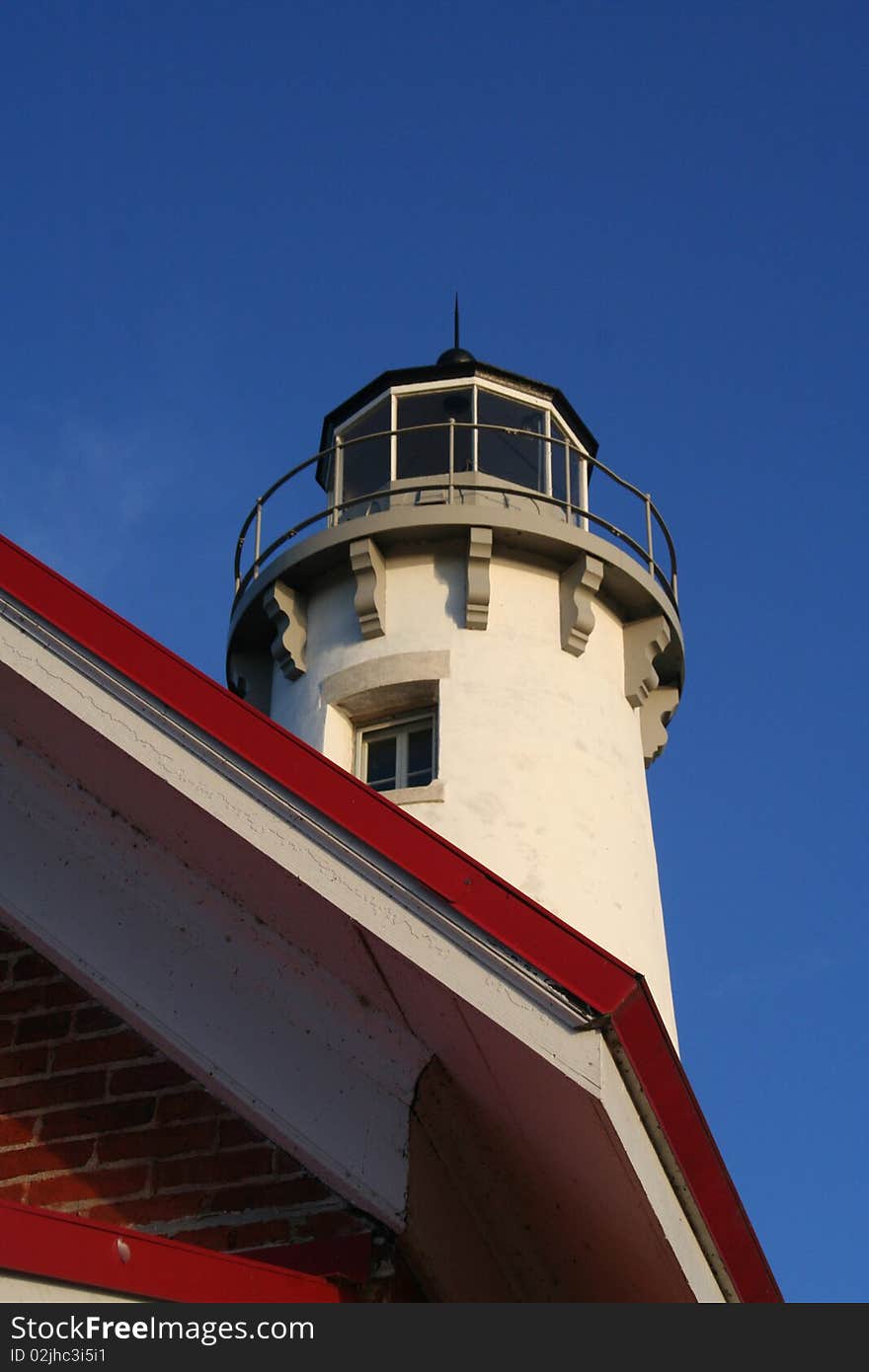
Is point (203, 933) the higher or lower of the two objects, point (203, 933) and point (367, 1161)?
the higher

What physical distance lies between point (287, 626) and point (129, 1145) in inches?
494

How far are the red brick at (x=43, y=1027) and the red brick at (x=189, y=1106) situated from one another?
0.35m

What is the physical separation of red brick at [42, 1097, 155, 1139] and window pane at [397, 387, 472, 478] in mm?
14239

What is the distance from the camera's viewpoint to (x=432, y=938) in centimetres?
368

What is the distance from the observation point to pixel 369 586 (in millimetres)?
15789

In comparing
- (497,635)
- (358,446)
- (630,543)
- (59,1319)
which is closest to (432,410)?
(358,446)

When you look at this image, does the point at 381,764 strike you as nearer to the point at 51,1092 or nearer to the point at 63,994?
the point at 63,994

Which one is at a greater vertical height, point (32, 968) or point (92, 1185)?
point (32, 968)

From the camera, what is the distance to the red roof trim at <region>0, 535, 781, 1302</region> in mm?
3500

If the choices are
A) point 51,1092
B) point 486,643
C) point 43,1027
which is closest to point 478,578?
point 486,643

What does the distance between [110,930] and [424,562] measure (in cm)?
1187

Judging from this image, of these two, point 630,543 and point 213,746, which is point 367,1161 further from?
point 630,543

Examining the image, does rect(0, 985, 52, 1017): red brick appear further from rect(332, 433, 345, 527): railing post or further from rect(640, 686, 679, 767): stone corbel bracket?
rect(332, 433, 345, 527): railing post

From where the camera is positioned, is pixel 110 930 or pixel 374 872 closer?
pixel 374 872
